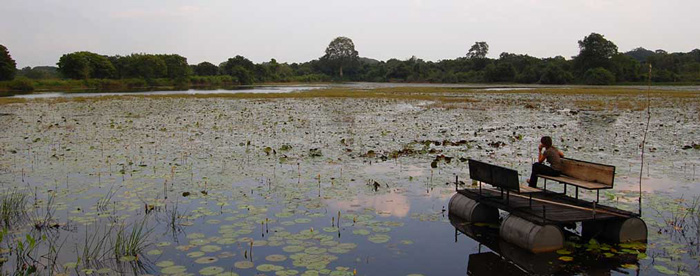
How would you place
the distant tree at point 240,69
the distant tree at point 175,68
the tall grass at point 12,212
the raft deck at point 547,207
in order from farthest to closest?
the distant tree at point 240,69
the distant tree at point 175,68
the tall grass at point 12,212
the raft deck at point 547,207

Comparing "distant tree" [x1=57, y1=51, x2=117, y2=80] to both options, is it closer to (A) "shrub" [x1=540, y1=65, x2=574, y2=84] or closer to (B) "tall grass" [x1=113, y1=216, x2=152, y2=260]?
(A) "shrub" [x1=540, y1=65, x2=574, y2=84]

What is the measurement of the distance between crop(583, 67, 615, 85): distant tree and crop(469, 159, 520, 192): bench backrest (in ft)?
357

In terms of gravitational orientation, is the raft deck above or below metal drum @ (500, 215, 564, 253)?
above

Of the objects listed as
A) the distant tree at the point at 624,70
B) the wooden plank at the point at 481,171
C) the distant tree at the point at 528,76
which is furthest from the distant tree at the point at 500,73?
the wooden plank at the point at 481,171

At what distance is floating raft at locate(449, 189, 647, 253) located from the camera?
777 centimetres

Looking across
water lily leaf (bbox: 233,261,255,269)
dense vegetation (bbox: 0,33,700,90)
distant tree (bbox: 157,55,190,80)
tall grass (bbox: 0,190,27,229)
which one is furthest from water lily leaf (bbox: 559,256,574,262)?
distant tree (bbox: 157,55,190,80)

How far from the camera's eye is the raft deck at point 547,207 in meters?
7.96

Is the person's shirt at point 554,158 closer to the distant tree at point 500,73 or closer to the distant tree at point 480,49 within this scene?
the distant tree at point 500,73

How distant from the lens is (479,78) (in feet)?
440

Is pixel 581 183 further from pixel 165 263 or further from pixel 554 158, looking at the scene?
pixel 165 263

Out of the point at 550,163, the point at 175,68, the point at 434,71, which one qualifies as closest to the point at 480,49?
the point at 434,71

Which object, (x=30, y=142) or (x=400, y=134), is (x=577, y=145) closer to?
(x=400, y=134)

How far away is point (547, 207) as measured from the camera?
8602mm

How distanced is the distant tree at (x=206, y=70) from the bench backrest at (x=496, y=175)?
169m
